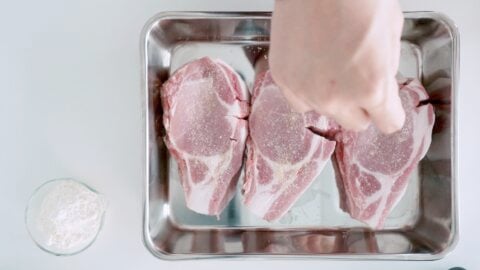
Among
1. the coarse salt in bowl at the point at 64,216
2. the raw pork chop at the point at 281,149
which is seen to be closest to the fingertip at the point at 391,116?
the raw pork chop at the point at 281,149

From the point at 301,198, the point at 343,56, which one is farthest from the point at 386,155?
the point at 343,56

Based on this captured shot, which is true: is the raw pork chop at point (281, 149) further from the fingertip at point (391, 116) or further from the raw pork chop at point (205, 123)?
the fingertip at point (391, 116)

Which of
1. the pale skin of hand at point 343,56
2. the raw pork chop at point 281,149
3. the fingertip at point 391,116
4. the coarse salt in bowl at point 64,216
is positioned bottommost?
the coarse salt in bowl at point 64,216

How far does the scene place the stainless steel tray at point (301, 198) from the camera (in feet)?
3.27

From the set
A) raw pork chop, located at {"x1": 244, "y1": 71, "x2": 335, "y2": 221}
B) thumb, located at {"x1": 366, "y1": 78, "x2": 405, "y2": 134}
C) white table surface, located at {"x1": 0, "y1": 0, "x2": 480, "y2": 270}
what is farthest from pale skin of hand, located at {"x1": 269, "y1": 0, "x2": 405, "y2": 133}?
white table surface, located at {"x1": 0, "y1": 0, "x2": 480, "y2": 270}

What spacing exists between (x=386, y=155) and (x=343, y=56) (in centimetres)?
46

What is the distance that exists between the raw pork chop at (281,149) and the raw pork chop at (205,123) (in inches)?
1.5

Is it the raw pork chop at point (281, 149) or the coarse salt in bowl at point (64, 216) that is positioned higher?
the raw pork chop at point (281, 149)

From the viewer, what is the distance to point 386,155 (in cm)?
103

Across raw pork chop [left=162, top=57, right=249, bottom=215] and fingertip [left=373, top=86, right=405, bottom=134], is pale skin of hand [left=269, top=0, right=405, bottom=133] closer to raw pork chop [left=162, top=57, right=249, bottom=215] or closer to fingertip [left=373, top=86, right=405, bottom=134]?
fingertip [left=373, top=86, right=405, bottom=134]

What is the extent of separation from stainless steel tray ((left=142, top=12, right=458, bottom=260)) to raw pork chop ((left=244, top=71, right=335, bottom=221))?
91mm

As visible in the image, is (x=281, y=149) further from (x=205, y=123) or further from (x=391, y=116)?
(x=391, y=116)

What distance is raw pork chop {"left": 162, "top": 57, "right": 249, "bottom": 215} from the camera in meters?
1.03

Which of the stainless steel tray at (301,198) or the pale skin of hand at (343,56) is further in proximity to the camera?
the stainless steel tray at (301,198)
